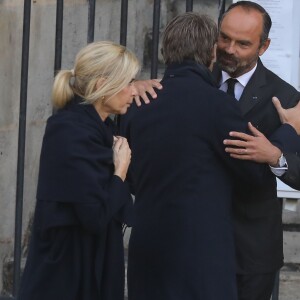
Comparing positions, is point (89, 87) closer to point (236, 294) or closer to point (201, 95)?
point (201, 95)

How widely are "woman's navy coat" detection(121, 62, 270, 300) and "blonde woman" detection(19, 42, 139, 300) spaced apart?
15 cm

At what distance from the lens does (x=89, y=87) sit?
3.68m

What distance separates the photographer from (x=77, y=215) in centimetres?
362

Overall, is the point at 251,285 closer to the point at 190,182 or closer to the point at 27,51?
the point at 190,182

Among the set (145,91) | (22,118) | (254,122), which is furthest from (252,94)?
(22,118)

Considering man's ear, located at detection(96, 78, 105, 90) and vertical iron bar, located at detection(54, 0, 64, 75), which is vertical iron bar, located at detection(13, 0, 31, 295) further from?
man's ear, located at detection(96, 78, 105, 90)

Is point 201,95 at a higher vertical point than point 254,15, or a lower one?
lower

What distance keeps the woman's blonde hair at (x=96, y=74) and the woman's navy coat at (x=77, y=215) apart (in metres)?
0.05

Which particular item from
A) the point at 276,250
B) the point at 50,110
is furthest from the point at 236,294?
the point at 50,110

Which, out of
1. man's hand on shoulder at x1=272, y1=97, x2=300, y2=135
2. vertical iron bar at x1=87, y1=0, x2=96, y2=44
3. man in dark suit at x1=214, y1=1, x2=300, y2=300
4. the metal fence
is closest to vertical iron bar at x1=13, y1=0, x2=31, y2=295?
the metal fence

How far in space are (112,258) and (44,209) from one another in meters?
0.28

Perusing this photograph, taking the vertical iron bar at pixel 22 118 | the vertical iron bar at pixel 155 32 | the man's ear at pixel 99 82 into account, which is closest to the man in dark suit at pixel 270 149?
the man's ear at pixel 99 82

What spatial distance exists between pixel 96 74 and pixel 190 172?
46cm

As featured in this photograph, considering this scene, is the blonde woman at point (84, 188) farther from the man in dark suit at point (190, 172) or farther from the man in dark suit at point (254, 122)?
the man in dark suit at point (254, 122)
